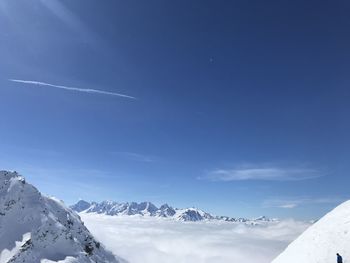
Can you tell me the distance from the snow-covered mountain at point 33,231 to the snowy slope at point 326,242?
3230 inches

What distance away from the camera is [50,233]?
114 m

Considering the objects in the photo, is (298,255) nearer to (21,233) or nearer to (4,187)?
(21,233)

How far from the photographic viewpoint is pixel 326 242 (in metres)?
34.9

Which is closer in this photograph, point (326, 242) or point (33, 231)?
point (326, 242)

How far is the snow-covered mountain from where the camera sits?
102 metres

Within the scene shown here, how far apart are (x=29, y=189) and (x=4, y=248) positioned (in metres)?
36.5

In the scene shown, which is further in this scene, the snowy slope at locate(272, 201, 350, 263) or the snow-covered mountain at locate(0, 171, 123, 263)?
the snow-covered mountain at locate(0, 171, 123, 263)

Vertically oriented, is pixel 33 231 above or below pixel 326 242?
above

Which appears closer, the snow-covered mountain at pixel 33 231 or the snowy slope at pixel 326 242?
the snowy slope at pixel 326 242

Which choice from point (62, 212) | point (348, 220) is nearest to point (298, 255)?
point (348, 220)

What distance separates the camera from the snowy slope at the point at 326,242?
3278 centimetres

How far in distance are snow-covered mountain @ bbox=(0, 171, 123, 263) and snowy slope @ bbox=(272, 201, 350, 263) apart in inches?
3230

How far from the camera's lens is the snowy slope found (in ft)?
108

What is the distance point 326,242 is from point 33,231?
99739mm
